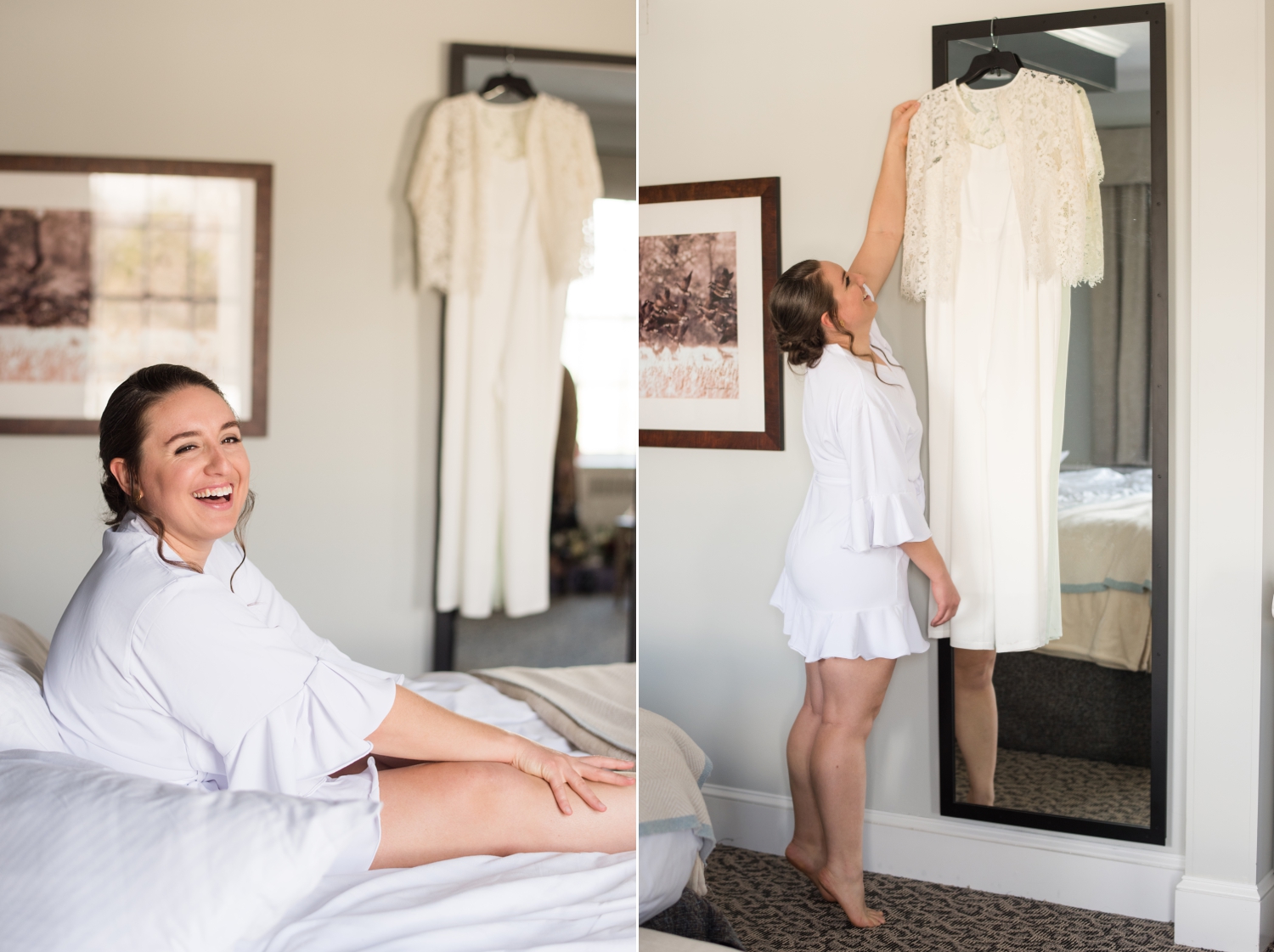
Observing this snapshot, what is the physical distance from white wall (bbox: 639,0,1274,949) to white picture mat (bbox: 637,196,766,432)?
0.05 metres

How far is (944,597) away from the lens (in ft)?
4.13

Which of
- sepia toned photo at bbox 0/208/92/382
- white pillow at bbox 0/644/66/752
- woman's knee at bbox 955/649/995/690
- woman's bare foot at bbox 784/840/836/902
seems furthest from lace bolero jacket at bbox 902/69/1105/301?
white pillow at bbox 0/644/66/752

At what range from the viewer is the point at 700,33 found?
1.27 m

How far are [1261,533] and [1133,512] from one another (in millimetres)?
185

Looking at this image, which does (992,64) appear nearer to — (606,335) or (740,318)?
(740,318)

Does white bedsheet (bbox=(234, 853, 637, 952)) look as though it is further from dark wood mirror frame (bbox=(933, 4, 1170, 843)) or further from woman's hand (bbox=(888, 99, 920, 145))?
woman's hand (bbox=(888, 99, 920, 145))

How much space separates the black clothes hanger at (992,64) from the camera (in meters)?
1.22

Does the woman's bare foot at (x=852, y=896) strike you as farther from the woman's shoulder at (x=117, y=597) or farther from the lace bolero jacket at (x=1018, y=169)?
the woman's shoulder at (x=117, y=597)

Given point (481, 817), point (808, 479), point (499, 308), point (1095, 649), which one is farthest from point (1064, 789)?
point (499, 308)

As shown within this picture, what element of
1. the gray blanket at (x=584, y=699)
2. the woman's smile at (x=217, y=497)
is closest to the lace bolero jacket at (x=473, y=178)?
the woman's smile at (x=217, y=497)

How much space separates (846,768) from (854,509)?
43 cm

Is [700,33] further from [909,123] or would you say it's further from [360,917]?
[360,917]

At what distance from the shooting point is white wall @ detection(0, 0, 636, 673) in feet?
2.22

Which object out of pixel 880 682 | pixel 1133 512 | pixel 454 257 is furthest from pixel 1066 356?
pixel 454 257
